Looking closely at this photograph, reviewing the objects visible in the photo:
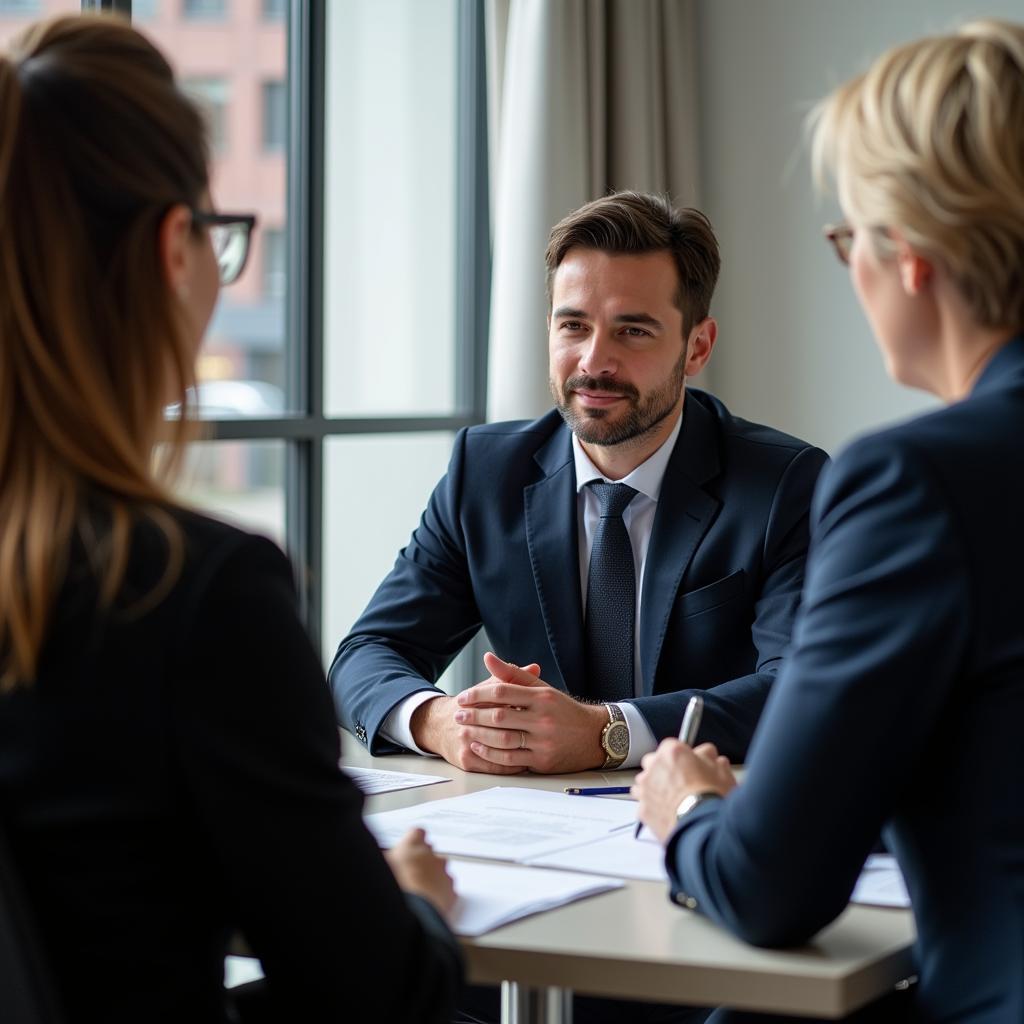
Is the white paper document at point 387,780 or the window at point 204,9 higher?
the window at point 204,9

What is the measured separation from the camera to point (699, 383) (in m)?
4.68

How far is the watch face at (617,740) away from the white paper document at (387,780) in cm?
23

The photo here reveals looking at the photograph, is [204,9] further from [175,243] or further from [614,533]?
[175,243]

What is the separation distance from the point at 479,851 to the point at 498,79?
3047 millimetres

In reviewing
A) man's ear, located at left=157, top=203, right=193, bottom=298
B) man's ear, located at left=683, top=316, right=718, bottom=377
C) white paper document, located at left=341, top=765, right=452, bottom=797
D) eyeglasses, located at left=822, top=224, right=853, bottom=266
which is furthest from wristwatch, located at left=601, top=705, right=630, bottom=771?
man's ear, located at left=157, top=203, right=193, bottom=298

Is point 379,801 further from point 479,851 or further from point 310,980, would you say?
point 310,980

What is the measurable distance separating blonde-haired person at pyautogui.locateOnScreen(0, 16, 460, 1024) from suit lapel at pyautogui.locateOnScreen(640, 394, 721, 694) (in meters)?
1.29

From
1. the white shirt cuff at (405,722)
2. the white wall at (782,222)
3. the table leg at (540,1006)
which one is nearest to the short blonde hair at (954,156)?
the table leg at (540,1006)

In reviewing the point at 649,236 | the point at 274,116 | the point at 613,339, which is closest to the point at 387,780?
the point at 613,339

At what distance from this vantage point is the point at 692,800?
1.57 meters

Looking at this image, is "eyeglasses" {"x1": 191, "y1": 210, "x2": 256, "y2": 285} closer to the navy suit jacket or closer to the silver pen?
the silver pen

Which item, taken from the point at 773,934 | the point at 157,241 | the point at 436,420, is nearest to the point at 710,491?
the point at 773,934

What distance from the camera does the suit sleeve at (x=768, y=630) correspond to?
84.8 inches

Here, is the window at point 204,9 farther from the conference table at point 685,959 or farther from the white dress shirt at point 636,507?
the conference table at point 685,959
